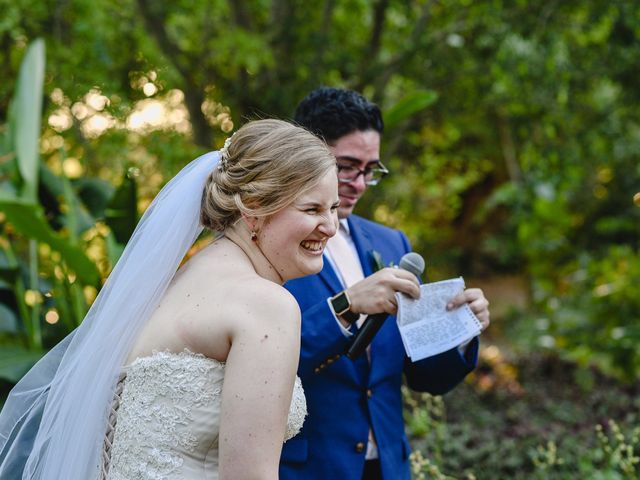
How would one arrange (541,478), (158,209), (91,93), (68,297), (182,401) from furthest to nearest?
(91,93) < (68,297) < (541,478) < (158,209) < (182,401)

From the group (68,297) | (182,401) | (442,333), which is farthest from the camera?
(68,297)

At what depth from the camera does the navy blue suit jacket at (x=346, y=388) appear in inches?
84.3

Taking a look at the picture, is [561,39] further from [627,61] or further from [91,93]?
[91,93]

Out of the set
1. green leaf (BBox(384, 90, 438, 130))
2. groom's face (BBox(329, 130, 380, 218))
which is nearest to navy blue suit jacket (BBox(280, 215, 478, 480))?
groom's face (BBox(329, 130, 380, 218))

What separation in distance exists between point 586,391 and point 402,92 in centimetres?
281

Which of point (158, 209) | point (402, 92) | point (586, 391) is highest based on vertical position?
point (158, 209)

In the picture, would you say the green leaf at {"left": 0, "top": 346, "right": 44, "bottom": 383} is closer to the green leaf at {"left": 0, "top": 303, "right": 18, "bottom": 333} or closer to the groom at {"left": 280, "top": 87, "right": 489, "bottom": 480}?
the green leaf at {"left": 0, "top": 303, "right": 18, "bottom": 333}

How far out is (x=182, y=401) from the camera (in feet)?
5.52

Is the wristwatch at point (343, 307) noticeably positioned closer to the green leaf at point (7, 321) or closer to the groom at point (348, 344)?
the groom at point (348, 344)

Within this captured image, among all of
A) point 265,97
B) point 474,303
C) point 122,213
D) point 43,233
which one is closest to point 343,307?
point 474,303

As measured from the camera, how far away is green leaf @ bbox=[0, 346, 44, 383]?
11.7 ft

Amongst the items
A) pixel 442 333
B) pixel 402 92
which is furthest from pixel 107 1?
pixel 442 333

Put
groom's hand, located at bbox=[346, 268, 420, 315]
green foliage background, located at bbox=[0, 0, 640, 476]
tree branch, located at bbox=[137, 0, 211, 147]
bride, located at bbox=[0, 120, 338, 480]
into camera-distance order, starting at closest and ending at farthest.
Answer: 1. bride, located at bbox=[0, 120, 338, 480]
2. groom's hand, located at bbox=[346, 268, 420, 315]
3. green foliage background, located at bbox=[0, 0, 640, 476]
4. tree branch, located at bbox=[137, 0, 211, 147]

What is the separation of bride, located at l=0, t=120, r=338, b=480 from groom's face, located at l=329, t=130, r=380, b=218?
55 centimetres
